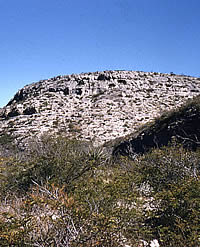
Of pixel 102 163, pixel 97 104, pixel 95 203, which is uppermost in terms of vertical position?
pixel 97 104

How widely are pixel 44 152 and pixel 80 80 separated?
1212 inches

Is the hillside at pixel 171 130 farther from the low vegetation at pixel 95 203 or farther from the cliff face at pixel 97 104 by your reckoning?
the cliff face at pixel 97 104

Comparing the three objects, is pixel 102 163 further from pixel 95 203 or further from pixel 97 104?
pixel 97 104

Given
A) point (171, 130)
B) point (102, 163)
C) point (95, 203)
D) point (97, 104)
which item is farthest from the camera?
point (97, 104)

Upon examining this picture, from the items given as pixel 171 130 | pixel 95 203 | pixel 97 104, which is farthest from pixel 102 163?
pixel 97 104

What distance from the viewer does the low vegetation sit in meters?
3.74

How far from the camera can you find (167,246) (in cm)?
417

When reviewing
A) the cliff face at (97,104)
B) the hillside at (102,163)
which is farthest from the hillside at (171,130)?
the cliff face at (97,104)

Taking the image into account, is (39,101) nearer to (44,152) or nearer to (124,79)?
(124,79)

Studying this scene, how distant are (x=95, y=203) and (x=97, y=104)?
27374 millimetres

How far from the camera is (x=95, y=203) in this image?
17.0 ft

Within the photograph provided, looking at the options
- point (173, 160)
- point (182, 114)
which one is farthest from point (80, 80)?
point (173, 160)

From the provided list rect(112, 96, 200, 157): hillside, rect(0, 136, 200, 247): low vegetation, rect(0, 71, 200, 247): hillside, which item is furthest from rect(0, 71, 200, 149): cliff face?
rect(0, 136, 200, 247): low vegetation

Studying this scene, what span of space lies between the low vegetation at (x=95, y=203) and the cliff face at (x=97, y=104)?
46.3ft
